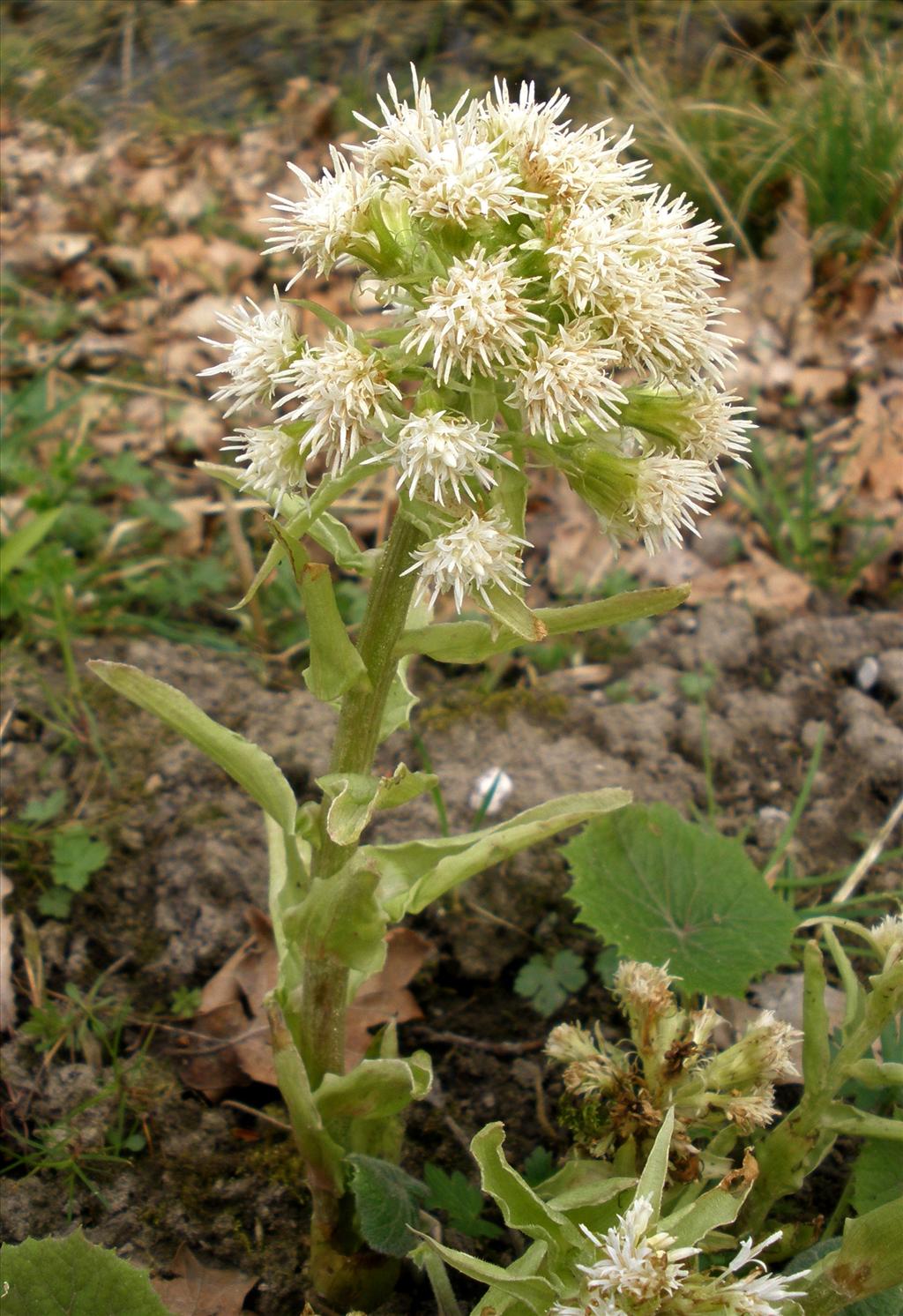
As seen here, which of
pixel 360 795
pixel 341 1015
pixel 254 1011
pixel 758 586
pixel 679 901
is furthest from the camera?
pixel 758 586

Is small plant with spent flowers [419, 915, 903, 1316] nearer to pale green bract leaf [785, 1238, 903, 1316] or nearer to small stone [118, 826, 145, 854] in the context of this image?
pale green bract leaf [785, 1238, 903, 1316]

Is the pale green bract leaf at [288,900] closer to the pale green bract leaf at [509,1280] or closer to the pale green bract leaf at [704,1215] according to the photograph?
the pale green bract leaf at [509,1280]

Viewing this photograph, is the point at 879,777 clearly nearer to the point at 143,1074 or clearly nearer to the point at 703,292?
the point at 703,292

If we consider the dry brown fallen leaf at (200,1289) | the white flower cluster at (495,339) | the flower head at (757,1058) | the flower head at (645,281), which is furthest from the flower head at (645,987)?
the flower head at (645,281)

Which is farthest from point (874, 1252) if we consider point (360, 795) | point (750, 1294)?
point (360, 795)

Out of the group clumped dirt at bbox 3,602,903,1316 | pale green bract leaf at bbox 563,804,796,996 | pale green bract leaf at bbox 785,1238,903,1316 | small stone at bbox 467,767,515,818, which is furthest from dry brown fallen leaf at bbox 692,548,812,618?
pale green bract leaf at bbox 785,1238,903,1316

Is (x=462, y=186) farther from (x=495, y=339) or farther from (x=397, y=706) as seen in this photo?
(x=397, y=706)
